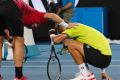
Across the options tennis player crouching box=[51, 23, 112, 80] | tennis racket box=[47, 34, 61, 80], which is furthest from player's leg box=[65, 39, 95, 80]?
tennis racket box=[47, 34, 61, 80]

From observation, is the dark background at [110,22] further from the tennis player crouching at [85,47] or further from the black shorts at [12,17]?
the black shorts at [12,17]

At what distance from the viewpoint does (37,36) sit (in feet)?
49.7

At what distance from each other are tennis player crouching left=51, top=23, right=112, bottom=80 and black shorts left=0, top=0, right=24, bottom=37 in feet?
1.74

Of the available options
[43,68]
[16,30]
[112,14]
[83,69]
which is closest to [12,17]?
[16,30]

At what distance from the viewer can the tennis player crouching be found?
6988 mm

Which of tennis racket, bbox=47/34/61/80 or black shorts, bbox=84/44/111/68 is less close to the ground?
black shorts, bbox=84/44/111/68

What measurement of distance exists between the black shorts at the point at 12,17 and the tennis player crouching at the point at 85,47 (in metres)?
0.53

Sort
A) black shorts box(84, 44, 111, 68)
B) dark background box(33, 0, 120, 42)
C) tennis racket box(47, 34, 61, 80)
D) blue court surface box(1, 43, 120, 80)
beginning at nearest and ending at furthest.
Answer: black shorts box(84, 44, 111, 68) < tennis racket box(47, 34, 61, 80) < blue court surface box(1, 43, 120, 80) < dark background box(33, 0, 120, 42)

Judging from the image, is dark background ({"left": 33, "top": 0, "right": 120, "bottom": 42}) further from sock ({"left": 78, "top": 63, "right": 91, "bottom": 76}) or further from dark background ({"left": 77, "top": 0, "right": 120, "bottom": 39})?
sock ({"left": 78, "top": 63, "right": 91, "bottom": 76})

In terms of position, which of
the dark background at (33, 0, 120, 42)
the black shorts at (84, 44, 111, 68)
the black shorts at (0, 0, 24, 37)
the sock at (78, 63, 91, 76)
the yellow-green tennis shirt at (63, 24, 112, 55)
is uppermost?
the black shorts at (0, 0, 24, 37)

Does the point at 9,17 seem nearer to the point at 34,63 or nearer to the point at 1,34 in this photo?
the point at 1,34

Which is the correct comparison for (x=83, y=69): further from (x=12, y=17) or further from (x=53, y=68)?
(x=12, y=17)

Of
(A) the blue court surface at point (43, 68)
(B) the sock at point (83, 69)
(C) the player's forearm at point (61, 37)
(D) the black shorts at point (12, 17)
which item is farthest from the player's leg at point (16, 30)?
(A) the blue court surface at point (43, 68)

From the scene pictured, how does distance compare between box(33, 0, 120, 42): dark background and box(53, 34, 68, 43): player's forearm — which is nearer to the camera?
box(53, 34, 68, 43): player's forearm
